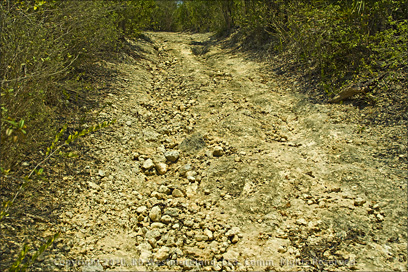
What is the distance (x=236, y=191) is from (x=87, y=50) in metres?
3.57

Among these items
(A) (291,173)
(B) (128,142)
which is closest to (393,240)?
(A) (291,173)

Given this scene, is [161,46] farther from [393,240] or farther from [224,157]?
[393,240]

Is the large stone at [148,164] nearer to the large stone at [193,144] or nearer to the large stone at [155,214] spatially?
the large stone at [193,144]

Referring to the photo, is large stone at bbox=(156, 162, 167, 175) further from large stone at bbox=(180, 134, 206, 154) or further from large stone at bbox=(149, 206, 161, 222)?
large stone at bbox=(149, 206, 161, 222)

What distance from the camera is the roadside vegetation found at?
2697 millimetres

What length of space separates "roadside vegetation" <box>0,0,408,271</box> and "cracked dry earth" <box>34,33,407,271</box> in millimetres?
499

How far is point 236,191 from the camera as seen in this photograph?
3.20 metres

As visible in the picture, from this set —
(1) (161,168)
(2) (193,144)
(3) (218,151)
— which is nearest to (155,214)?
(1) (161,168)

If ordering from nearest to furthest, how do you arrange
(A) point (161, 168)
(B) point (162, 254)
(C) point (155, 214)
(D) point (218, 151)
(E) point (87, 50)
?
(B) point (162, 254) < (C) point (155, 214) < (A) point (161, 168) < (D) point (218, 151) < (E) point (87, 50)

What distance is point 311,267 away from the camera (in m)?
2.34

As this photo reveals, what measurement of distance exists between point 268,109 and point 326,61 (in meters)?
1.44

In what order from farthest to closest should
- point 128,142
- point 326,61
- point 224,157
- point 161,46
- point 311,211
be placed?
point 161,46, point 326,61, point 128,142, point 224,157, point 311,211

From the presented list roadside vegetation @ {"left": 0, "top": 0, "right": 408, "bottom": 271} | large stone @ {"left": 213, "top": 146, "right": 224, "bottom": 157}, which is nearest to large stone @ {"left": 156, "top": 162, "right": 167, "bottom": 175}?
large stone @ {"left": 213, "top": 146, "right": 224, "bottom": 157}

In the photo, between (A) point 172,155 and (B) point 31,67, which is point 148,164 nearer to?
(A) point 172,155
